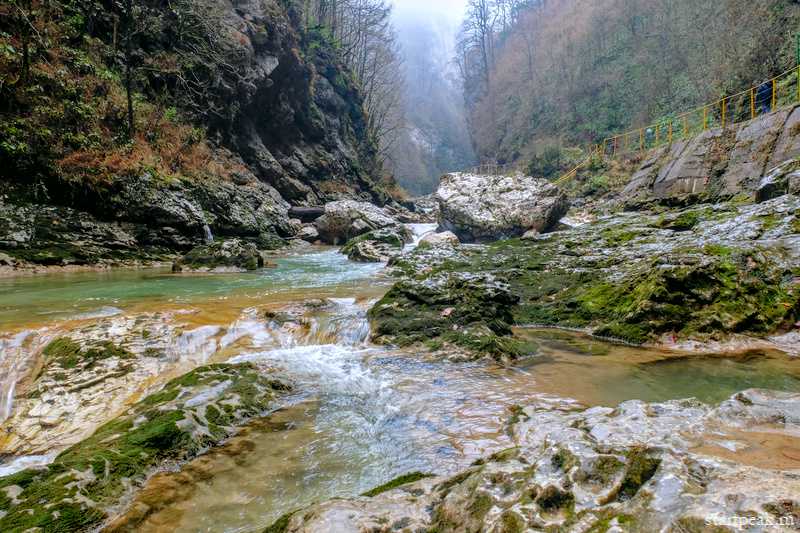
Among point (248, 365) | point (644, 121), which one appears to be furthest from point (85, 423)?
point (644, 121)

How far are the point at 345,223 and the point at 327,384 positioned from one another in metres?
12.5

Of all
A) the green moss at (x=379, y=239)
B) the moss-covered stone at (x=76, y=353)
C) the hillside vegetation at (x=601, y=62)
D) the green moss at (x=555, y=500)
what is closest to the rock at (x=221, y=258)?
the green moss at (x=379, y=239)

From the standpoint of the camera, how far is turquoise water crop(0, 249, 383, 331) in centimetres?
520

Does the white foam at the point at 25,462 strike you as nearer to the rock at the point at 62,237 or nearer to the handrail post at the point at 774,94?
the rock at the point at 62,237

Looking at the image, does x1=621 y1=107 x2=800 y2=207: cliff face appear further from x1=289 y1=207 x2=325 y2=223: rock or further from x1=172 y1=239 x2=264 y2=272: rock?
x1=289 y1=207 x2=325 y2=223: rock

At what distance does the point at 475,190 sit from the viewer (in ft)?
49.0

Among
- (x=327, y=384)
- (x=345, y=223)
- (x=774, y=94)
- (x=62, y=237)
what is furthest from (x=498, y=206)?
(x=62, y=237)

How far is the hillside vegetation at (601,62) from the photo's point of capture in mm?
16594

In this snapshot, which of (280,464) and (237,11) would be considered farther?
(237,11)

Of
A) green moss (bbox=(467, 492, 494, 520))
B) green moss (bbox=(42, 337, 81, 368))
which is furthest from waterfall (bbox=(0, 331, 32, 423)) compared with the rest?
green moss (bbox=(467, 492, 494, 520))

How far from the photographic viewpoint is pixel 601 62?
1235 inches

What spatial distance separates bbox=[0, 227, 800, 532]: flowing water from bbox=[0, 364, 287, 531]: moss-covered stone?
0.15m

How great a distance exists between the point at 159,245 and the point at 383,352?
27.9 ft

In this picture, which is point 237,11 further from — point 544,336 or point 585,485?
point 585,485
